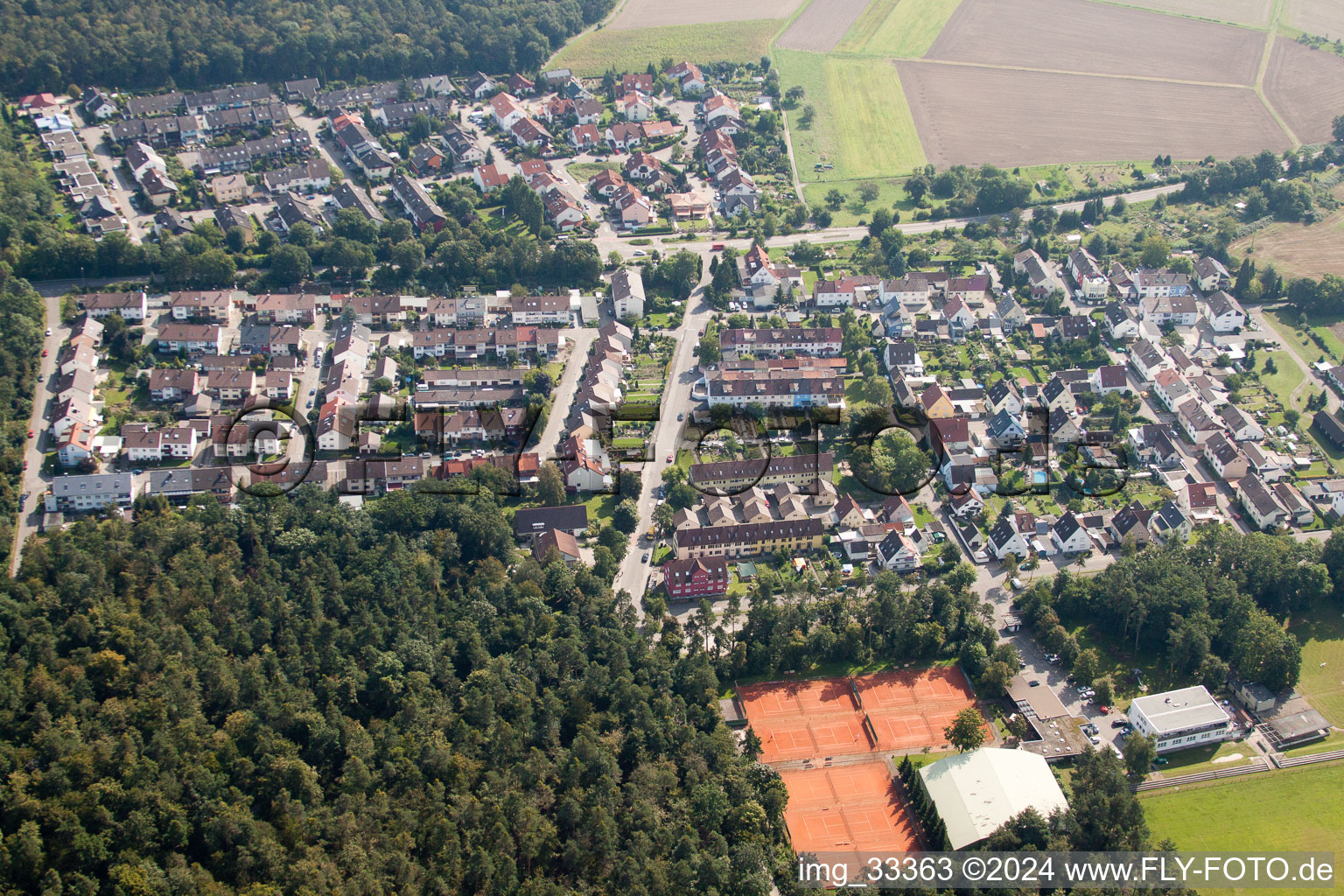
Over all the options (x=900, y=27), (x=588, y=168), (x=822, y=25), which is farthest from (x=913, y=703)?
(x=822, y=25)

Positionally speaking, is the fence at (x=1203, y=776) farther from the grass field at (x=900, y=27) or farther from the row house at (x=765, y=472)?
the grass field at (x=900, y=27)

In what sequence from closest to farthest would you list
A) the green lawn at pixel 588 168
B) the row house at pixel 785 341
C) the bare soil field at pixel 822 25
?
the row house at pixel 785 341, the green lawn at pixel 588 168, the bare soil field at pixel 822 25

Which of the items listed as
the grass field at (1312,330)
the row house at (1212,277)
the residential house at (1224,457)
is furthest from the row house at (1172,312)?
the residential house at (1224,457)

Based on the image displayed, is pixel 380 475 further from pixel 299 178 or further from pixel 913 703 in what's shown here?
pixel 299 178

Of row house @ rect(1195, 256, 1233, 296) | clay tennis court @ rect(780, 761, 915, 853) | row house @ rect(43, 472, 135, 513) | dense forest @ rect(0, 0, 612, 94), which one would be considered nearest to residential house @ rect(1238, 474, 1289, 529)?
row house @ rect(1195, 256, 1233, 296)

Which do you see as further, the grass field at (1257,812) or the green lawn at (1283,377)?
the green lawn at (1283,377)

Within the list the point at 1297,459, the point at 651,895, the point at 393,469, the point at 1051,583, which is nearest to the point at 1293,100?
the point at 1297,459
